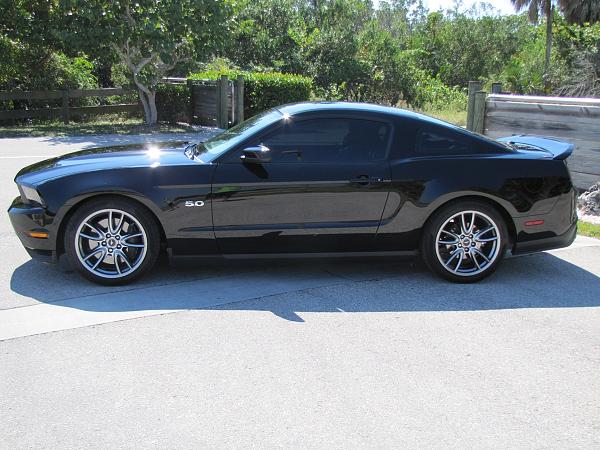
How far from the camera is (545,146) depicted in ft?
20.0

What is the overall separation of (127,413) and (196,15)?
1553cm

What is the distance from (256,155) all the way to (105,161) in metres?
1.30

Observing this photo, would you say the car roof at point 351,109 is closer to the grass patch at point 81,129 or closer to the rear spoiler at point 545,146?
the rear spoiler at point 545,146

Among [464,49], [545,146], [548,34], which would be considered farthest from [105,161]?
[548,34]

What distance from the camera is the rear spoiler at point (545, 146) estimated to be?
19.1ft

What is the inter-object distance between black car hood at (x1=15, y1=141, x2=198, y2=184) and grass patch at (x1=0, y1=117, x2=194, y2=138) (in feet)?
38.2

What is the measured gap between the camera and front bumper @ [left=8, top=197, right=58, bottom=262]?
16.9ft

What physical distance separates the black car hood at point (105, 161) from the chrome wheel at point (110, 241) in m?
0.41

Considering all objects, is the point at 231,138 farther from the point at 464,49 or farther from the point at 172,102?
the point at 464,49

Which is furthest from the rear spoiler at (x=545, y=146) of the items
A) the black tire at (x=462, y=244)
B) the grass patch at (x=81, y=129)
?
the grass patch at (x=81, y=129)

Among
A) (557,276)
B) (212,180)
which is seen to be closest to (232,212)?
(212,180)

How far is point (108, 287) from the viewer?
205 inches

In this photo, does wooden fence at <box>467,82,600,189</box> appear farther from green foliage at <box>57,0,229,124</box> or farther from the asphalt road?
green foliage at <box>57,0,229,124</box>

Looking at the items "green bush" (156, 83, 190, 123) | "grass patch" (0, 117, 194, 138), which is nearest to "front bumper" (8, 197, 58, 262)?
"grass patch" (0, 117, 194, 138)
